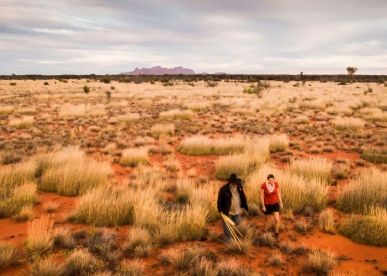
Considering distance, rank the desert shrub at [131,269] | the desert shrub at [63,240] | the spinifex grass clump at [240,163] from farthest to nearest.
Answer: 1. the spinifex grass clump at [240,163]
2. the desert shrub at [63,240]
3. the desert shrub at [131,269]

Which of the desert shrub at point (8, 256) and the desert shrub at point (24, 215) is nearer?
the desert shrub at point (8, 256)

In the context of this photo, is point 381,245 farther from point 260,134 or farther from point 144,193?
point 260,134

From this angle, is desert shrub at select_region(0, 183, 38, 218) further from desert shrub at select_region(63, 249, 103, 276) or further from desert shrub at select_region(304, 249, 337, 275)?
desert shrub at select_region(304, 249, 337, 275)

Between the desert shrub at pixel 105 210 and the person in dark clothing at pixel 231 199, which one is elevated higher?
the person in dark clothing at pixel 231 199

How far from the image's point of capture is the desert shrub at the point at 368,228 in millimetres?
7379

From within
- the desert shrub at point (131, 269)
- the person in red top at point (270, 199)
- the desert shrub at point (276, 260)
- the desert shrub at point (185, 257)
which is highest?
the person in red top at point (270, 199)

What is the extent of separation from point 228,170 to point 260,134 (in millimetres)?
8246

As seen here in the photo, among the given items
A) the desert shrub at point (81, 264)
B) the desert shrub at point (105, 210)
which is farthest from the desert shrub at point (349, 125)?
the desert shrub at point (81, 264)

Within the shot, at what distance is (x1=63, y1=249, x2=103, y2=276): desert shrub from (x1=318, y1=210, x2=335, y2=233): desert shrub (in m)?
4.51

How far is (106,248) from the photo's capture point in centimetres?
670

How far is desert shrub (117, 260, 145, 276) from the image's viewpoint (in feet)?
19.0

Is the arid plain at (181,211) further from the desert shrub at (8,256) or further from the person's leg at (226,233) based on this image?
the person's leg at (226,233)

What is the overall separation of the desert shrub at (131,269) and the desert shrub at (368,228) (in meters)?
4.23

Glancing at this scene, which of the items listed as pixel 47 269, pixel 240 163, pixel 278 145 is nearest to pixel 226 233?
pixel 47 269
